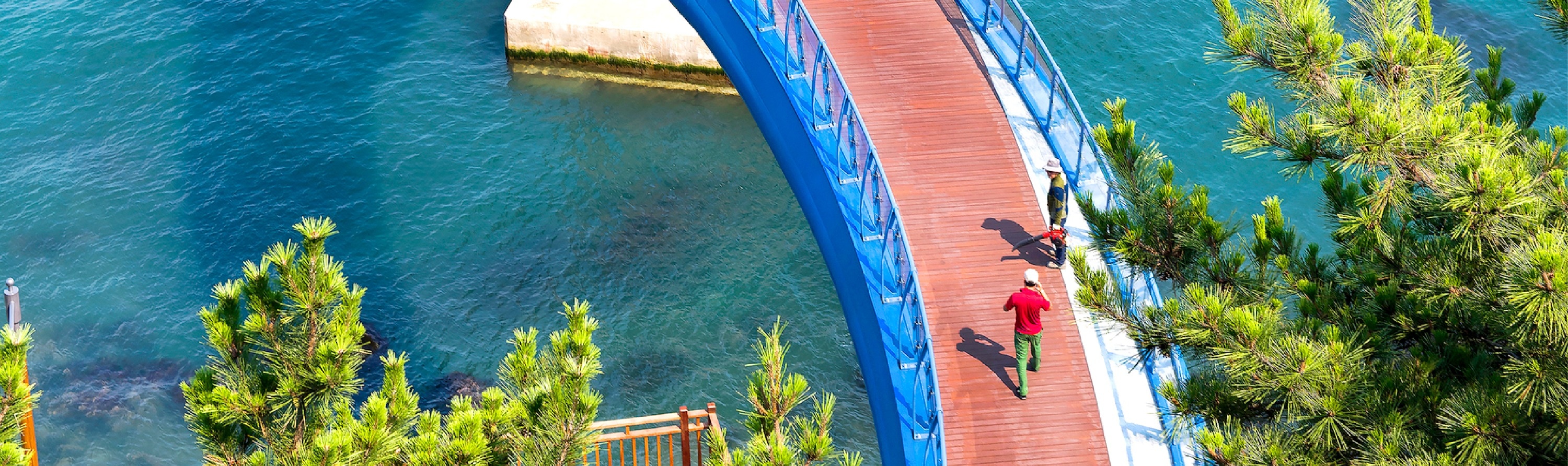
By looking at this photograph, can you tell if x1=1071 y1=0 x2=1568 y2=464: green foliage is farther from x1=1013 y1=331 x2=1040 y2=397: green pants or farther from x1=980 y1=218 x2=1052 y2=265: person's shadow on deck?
x1=980 y1=218 x2=1052 y2=265: person's shadow on deck

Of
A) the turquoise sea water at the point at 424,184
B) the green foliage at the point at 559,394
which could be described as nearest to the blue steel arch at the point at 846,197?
the green foliage at the point at 559,394

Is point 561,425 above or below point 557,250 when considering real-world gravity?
below

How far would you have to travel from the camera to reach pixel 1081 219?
1869cm

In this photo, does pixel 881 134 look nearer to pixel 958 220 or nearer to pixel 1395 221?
pixel 958 220

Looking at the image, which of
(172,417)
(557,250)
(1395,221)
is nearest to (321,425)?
(1395,221)

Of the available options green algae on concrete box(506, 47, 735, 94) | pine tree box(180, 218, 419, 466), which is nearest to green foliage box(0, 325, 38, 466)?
pine tree box(180, 218, 419, 466)

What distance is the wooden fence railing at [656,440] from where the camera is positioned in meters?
17.3

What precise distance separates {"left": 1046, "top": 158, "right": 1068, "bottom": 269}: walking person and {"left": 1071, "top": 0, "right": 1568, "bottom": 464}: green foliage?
517cm

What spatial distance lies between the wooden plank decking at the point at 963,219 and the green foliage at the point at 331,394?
610cm

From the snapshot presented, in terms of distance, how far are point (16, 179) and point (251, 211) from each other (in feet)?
18.3

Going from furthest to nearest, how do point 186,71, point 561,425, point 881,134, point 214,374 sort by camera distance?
1. point 186,71
2. point 881,134
3. point 214,374
4. point 561,425

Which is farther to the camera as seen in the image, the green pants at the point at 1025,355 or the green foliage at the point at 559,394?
the green pants at the point at 1025,355

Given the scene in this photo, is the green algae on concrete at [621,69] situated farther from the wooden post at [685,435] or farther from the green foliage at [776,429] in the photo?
the green foliage at [776,429]

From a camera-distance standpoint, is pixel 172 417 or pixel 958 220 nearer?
pixel 958 220
